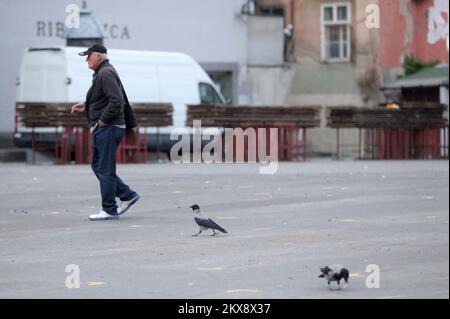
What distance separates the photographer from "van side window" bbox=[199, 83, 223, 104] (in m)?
36.3

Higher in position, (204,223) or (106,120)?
(106,120)

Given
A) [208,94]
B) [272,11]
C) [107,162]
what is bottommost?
[107,162]

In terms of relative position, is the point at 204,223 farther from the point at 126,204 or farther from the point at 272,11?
the point at 272,11

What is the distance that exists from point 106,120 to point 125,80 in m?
19.0

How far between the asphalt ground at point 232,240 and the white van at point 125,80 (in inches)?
421

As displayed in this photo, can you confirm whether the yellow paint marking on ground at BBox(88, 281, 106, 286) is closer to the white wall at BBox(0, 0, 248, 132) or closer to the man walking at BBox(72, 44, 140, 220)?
the man walking at BBox(72, 44, 140, 220)

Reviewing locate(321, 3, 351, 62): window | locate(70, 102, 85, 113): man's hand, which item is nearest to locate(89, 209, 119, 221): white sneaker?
locate(70, 102, 85, 113): man's hand

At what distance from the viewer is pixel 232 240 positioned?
1342 centimetres

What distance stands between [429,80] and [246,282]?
109ft

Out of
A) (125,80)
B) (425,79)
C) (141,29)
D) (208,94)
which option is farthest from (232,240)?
(141,29)

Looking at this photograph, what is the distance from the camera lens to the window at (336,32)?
4728 cm

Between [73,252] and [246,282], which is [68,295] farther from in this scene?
[73,252]

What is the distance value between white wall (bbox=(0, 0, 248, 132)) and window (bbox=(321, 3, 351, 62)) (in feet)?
9.40

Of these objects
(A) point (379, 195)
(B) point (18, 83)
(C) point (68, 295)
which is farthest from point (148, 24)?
(C) point (68, 295)
